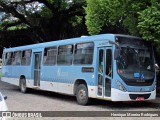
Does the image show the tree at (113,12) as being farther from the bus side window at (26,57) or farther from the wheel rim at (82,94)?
the bus side window at (26,57)

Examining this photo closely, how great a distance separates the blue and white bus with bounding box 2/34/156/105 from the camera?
1398 centimetres

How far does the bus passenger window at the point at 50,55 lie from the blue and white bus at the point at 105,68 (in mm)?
54

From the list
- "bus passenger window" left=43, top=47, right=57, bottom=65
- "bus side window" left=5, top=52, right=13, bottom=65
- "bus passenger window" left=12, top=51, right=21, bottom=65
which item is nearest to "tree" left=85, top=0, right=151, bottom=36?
"bus passenger window" left=43, top=47, right=57, bottom=65

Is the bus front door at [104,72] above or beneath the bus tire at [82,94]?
above

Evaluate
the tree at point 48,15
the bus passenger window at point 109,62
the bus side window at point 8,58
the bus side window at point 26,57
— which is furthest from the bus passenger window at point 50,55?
the tree at point 48,15

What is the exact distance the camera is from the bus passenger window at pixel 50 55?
1838 centimetres

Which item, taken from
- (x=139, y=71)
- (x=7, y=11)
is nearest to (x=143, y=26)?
(x=139, y=71)

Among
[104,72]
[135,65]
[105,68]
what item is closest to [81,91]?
[104,72]

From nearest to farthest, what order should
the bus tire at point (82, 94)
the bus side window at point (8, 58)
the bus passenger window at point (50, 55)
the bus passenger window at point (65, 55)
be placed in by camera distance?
1. the bus tire at point (82, 94)
2. the bus passenger window at point (65, 55)
3. the bus passenger window at point (50, 55)
4. the bus side window at point (8, 58)

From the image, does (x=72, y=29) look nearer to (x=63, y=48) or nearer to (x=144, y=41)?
(x=63, y=48)

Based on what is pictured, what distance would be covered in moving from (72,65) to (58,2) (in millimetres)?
13408

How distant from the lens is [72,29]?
109 ft

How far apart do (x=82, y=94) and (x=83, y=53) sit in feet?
5.90

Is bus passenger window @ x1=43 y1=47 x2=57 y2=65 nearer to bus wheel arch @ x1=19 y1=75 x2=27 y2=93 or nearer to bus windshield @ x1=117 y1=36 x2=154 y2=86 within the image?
bus wheel arch @ x1=19 y1=75 x2=27 y2=93
